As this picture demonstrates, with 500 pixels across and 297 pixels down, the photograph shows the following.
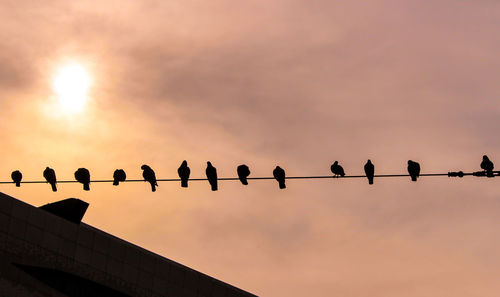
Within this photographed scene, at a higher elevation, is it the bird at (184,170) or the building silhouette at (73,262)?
the bird at (184,170)

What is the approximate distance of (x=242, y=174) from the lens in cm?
3441

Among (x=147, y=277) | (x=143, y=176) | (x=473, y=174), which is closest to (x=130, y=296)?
(x=147, y=277)

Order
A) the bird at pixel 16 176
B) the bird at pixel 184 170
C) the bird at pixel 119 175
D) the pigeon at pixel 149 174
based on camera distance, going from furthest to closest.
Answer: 1. the bird at pixel 16 176
2. the bird at pixel 184 170
3. the bird at pixel 119 175
4. the pigeon at pixel 149 174

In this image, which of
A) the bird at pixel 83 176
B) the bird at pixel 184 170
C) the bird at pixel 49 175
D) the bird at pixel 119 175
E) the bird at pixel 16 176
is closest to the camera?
the bird at pixel 83 176

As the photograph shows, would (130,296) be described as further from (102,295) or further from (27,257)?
(27,257)

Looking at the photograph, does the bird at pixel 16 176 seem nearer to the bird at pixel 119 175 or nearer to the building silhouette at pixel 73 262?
the bird at pixel 119 175

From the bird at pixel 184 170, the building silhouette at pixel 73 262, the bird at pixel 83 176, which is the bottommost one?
the building silhouette at pixel 73 262

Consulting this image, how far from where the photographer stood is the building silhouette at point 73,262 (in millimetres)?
24719

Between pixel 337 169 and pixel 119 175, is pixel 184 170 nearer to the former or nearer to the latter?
pixel 119 175

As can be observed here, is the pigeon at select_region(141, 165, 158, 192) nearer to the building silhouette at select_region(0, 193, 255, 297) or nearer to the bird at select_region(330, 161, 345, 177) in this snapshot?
the building silhouette at select_region(0, 193, 255, 297)

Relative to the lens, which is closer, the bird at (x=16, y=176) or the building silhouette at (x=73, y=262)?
the building silhouette at (x=73, y=262)

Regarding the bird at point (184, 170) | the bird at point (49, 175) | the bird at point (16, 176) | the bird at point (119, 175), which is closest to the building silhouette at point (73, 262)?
the bird at point (119, 175)

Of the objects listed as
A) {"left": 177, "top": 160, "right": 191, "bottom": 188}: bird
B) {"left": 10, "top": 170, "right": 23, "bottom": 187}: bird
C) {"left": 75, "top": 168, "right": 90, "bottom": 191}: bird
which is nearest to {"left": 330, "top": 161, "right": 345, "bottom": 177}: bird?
{"left": 177, "top": 160, "right": 191, "bottom": 188}: bird

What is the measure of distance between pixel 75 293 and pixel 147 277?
326 cm
